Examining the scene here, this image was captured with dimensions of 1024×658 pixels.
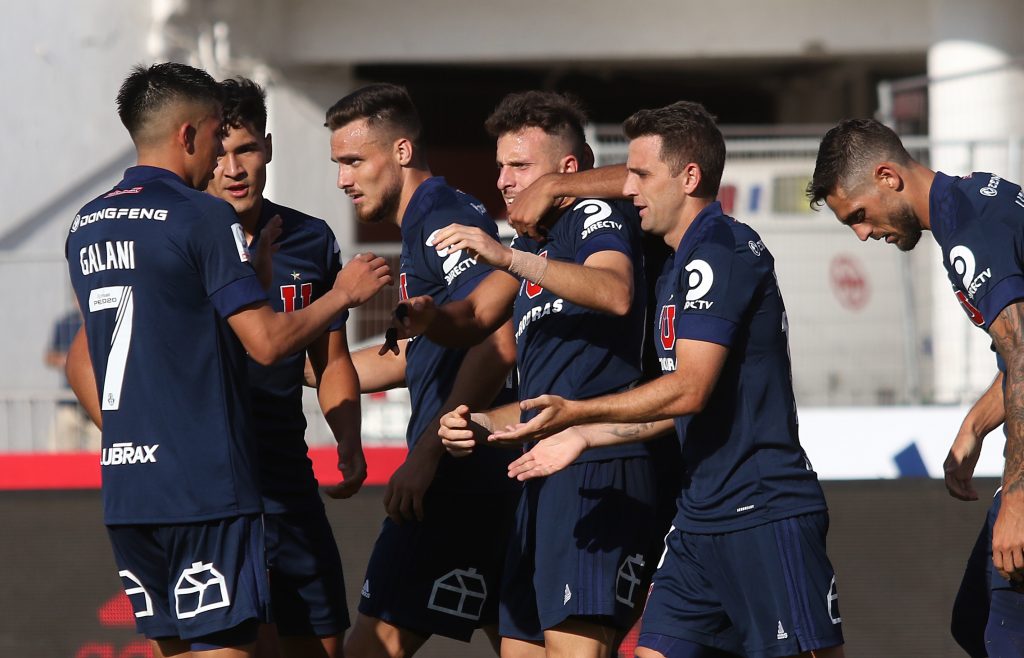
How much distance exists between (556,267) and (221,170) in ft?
5.25

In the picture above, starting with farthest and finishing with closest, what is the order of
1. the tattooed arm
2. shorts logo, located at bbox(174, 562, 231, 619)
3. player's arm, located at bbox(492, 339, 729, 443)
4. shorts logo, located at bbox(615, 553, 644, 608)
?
shorts logo, located at bbox(615, 553, 644, 608) < player's arm, located at bbox(492, 339, 729, 443) < shorts logo, located at bbox(174, 562, 231, 619) < the tattooed arm

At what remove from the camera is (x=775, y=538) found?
14.0 ft

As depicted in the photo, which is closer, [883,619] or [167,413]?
[167,413]

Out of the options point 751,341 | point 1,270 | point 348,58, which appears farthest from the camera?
point 348,58

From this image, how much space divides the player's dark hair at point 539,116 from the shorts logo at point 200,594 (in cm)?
209

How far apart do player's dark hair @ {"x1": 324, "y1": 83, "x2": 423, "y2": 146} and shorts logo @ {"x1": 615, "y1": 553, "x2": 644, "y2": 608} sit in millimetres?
1871

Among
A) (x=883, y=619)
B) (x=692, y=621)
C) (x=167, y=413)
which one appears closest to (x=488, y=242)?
(x=167, y=413)

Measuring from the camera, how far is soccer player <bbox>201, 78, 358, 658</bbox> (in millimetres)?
5184

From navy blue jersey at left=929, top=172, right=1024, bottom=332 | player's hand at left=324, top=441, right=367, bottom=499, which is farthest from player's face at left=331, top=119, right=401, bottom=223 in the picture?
navy blue jersey at left=929, top=172, right=1024, bottom=332

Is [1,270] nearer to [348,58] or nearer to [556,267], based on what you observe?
[348,58]

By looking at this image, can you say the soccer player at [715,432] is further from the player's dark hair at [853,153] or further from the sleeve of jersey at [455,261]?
the sleeve of jersey at [455,261]

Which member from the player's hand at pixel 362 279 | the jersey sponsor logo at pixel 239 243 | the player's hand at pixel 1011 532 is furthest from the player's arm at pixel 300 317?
the player's hand at pixel 1011 532

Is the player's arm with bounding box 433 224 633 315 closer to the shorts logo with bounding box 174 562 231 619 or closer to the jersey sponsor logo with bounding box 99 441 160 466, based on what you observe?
the jersey sponsor logo with bounding box 99 441 160 466

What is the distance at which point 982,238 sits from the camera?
405 centimetres
